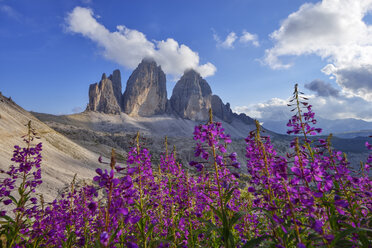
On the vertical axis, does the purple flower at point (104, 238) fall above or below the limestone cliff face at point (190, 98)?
Answer: below

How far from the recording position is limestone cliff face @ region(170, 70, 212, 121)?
172750mm

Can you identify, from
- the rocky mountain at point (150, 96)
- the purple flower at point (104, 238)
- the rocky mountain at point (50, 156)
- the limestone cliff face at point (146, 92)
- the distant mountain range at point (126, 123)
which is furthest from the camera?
the limestone cliff face at point (146, 92)

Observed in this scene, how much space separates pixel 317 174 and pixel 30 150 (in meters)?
6.97

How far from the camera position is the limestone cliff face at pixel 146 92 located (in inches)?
5827

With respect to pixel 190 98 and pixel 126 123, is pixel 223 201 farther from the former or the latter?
pixel 190 98

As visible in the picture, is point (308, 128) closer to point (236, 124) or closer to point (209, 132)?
point (209, 132)

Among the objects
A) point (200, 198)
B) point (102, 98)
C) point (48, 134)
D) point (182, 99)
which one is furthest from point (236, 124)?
point (200, 198)

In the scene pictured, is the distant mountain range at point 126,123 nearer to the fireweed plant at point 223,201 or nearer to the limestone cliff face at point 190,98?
the limestone cliff face at point 190,98

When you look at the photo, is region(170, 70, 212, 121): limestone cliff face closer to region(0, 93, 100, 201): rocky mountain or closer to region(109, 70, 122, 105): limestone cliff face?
region(109, 70, 122, 105): limestone cliff face

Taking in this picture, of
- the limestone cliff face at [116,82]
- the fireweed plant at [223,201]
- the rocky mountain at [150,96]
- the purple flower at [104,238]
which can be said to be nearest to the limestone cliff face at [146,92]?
the rocky mountain at [150,96]

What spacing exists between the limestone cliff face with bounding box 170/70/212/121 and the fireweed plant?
534 ft

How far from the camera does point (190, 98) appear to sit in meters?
175

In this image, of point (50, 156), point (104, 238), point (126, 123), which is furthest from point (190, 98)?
point (104, 238)

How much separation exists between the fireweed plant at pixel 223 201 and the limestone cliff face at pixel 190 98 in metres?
163
